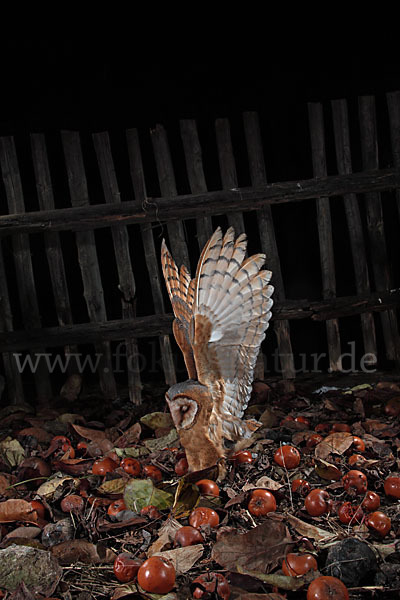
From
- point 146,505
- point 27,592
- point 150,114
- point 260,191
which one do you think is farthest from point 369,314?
point 27,592

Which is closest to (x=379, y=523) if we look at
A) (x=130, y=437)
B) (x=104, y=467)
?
(x=104, y=467)

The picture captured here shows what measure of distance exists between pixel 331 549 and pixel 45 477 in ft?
4.69

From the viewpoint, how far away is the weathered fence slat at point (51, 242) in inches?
149

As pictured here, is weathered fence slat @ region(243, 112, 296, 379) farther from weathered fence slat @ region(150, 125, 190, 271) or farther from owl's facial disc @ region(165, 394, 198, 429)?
owl's facial disc @ region(165, 394, 198, 429)

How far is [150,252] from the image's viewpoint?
3.85 meters

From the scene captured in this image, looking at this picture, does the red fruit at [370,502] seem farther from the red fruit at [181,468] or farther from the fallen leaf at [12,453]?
the fallen leaf at [12,453]

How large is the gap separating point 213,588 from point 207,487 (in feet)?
2.02

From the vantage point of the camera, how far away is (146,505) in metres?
2.12

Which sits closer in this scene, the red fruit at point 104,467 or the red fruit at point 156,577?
the red fruit at point 156,577

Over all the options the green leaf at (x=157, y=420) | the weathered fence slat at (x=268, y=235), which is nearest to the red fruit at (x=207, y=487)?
the green leaf at (x=157, y=420)

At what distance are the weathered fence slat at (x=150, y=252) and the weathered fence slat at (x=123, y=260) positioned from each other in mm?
131

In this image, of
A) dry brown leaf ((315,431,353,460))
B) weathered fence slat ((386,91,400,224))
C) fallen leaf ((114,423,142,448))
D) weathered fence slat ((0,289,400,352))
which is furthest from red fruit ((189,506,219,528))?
weathered fence slat ((386,91,400,224))

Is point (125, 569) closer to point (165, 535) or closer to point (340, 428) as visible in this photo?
point (165, 535)

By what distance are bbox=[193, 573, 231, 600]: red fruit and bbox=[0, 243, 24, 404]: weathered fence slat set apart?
105 inches
